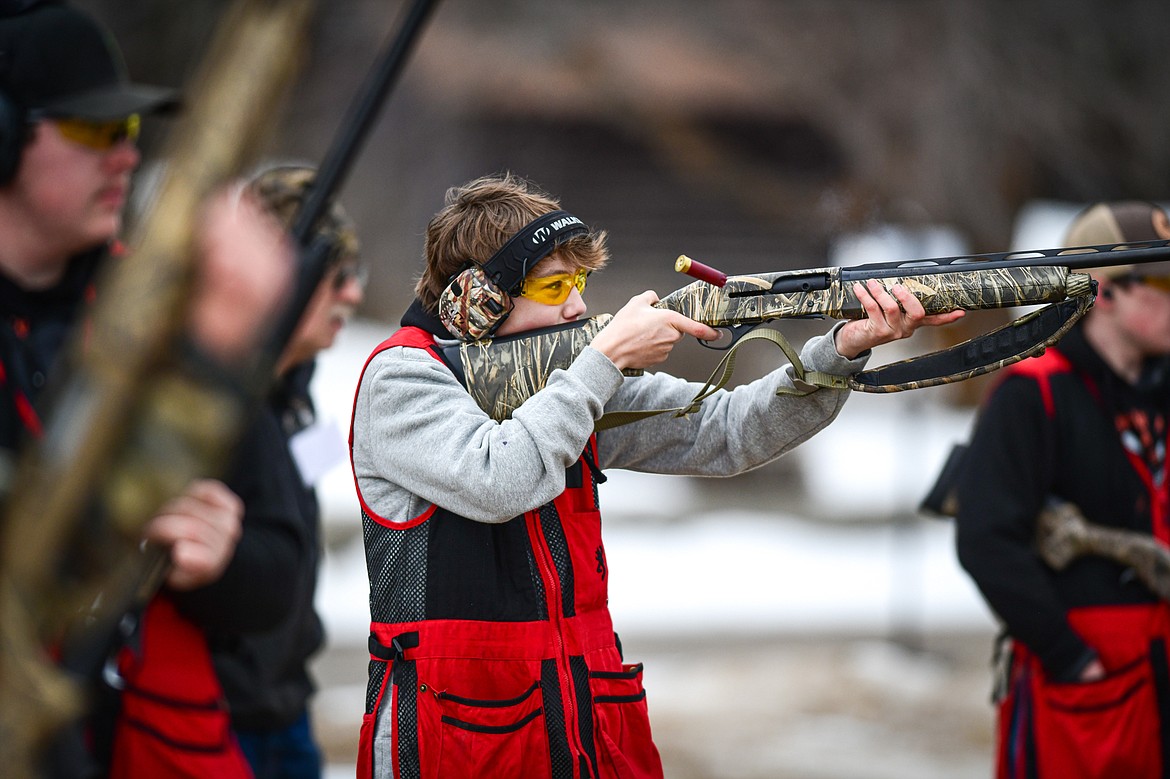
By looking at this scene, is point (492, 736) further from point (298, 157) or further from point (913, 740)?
point (298, 157)

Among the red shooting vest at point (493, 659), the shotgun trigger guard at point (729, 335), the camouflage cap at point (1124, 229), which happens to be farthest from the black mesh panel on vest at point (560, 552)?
the camouflage cap at point (1124, 229)

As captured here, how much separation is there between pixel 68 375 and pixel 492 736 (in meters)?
1.54

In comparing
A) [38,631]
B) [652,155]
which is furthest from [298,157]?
[38,631]

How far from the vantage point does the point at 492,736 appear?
216 centimetres

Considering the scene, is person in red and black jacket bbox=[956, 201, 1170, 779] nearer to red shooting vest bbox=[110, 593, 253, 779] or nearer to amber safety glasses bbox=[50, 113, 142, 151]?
red shooting vest bbox=[110, 593, 253, 779]

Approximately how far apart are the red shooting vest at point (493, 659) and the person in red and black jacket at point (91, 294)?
10.7 inches

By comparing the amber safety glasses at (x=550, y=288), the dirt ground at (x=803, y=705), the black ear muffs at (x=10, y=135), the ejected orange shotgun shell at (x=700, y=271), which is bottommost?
the dirt ground at (x=803, y=705)

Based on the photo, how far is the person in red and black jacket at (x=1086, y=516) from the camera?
3176mm

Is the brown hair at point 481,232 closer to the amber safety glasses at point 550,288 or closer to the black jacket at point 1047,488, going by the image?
the amber safety glasses at point 550,288

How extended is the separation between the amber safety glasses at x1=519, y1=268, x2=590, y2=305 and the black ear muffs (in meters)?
0.91

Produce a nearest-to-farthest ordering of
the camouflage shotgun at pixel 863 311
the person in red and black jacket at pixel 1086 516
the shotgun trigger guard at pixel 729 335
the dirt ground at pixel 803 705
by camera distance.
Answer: the camouflage shotgun at pixel 863 311
the shotgun trigger guard at pixel 729 335
the person in red and black jacket at pixel 1086 516
the dirt ground at pixel 803 705

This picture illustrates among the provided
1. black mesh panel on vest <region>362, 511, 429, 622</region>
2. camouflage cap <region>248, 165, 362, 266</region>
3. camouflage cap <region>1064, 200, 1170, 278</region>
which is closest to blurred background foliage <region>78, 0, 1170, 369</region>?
Result: camouflage cap <region>248, 165, 362, 266</region>

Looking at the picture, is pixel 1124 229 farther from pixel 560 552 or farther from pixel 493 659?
pixel 493 659

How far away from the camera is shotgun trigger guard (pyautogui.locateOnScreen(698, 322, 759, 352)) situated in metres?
2.47
